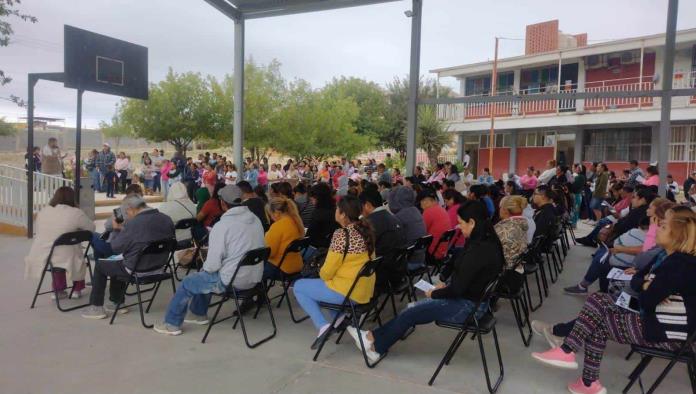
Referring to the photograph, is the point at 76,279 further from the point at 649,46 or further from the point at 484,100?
the point at 649,46

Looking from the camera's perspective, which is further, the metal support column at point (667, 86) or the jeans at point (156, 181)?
the jeans at point (156, 181)

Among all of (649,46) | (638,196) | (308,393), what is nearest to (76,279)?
(308,393)

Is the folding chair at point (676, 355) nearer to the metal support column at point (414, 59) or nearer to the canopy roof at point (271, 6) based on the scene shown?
the metal support column at point (414, 59)

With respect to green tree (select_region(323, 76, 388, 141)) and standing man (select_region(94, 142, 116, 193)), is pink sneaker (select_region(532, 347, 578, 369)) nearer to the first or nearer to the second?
standing man (select_region(94, 142, 116, 193))

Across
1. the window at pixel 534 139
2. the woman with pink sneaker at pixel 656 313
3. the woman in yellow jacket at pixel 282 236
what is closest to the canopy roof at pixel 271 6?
the woman in yellow jacket at pixel 282 236

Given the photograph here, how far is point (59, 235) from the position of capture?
15.5ft

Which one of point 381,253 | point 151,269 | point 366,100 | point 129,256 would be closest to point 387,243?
point 381,253

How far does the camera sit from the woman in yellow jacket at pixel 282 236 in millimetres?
4609

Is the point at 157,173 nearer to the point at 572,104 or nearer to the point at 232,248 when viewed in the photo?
the point at 232,248

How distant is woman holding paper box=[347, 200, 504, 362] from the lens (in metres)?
3.38

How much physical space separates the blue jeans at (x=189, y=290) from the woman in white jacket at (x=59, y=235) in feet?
4.41

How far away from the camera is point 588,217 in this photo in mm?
13359

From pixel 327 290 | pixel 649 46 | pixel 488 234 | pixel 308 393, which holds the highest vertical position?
pixel 649 46

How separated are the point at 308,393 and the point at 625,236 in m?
3.65
